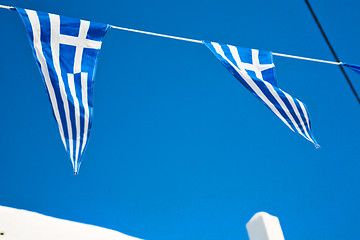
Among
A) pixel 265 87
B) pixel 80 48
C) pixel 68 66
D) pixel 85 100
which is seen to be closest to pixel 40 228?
pixel 85 100

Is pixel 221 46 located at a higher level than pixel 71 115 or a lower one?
higher

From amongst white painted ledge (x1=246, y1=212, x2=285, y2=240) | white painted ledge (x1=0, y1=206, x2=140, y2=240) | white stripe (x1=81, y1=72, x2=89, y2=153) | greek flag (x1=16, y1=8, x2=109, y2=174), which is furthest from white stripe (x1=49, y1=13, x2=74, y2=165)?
white painted ledge (x1=246, y1=212, x2=285, y2=240)

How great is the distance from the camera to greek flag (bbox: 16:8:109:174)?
3695 millimetres

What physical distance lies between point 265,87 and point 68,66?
2010 millimetres

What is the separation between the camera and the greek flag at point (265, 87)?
462 centimetres

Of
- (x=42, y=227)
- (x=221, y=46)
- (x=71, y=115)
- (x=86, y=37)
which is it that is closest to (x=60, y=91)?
(x=71, y=115)

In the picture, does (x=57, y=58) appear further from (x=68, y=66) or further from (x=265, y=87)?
(x=265, y=87)

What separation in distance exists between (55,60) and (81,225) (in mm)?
1458

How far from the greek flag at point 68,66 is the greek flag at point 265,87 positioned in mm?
1338

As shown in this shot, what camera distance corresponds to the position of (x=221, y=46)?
195 inches

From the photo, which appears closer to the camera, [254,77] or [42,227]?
[42,227]

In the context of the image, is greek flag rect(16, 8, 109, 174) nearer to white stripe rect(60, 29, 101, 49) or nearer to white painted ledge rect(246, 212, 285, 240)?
white stripe rect(60, 29, 101, 49)

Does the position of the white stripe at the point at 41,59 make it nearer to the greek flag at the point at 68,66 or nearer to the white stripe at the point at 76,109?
the greek flag at the point at 68,66

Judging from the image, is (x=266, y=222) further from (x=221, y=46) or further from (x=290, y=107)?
(x=221, y=46)
